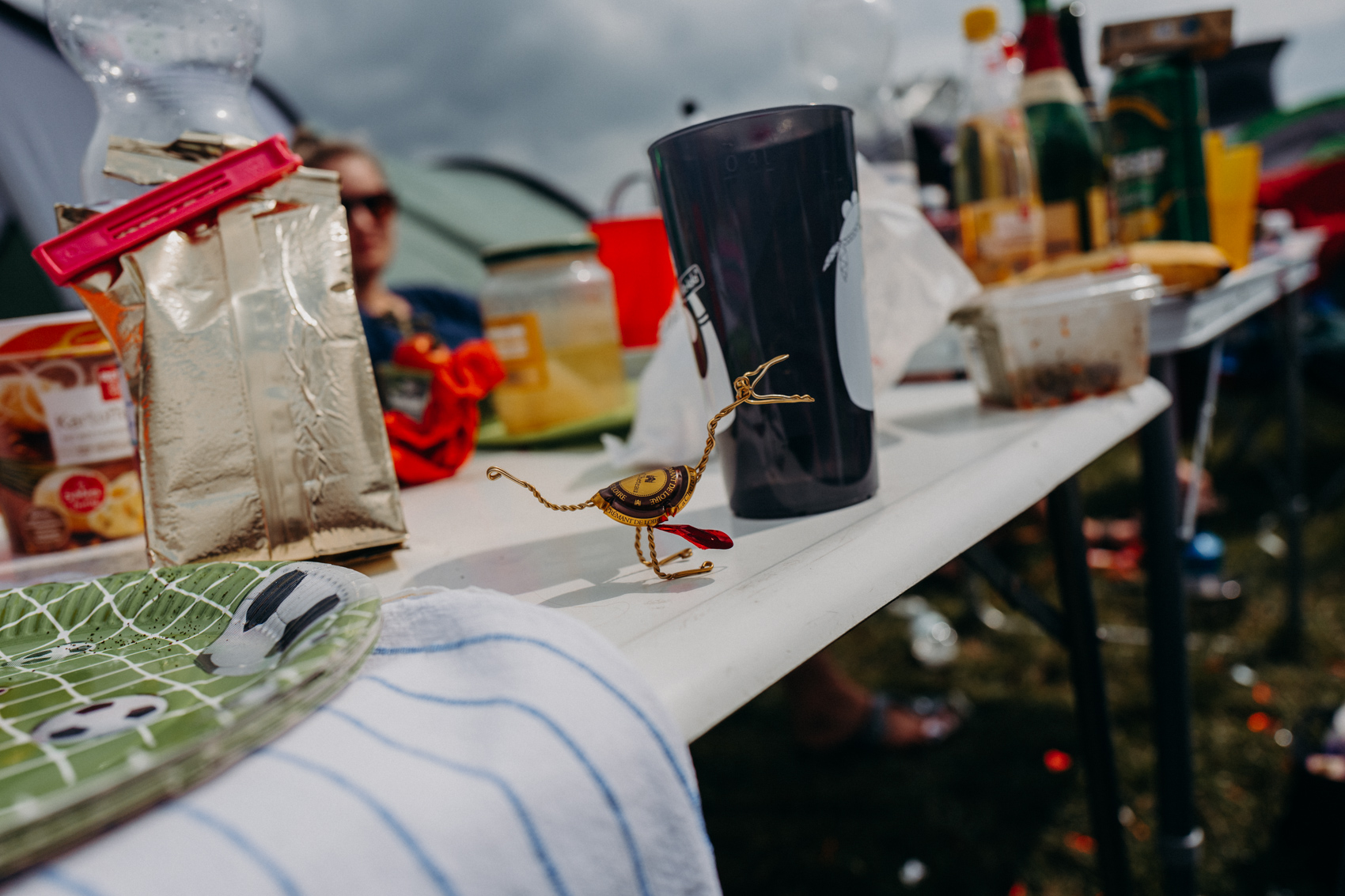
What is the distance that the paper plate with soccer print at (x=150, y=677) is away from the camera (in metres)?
0.17

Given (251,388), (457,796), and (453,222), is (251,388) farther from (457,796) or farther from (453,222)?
(453,222)

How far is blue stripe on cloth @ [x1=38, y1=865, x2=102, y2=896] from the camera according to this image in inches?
5.9

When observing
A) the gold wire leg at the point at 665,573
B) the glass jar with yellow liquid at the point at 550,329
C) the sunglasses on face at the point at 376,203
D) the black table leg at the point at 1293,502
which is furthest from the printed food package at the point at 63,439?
the black table leg at the point at 1293,502

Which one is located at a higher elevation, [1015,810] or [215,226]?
[215,226]

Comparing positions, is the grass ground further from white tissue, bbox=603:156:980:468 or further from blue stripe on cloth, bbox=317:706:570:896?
blue stripe on cloth, bbox=317:706:570:896

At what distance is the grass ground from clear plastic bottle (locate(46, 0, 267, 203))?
1052 mm

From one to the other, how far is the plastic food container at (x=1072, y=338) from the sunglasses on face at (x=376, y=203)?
206 cm

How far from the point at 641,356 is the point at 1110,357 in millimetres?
536

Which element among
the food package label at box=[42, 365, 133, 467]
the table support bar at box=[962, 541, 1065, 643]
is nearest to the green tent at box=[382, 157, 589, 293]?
the food package label at box=[42, 365, 133, 467]

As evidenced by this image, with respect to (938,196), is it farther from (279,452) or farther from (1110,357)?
(279,452)

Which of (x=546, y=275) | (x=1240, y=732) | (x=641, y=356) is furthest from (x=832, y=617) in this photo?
(x=1240, y=732)

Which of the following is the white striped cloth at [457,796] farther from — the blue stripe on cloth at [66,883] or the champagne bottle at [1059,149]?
the champagne bottle at [1059,149]

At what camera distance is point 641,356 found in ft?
3.23

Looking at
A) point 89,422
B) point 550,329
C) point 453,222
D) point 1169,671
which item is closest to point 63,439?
point 89,422
